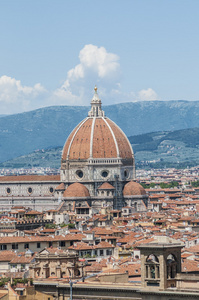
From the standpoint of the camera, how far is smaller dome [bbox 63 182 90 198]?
150 m

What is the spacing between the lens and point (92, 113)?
535 ft

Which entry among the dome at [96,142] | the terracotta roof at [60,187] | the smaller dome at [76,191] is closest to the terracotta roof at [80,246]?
the smaller dome at [76,191]

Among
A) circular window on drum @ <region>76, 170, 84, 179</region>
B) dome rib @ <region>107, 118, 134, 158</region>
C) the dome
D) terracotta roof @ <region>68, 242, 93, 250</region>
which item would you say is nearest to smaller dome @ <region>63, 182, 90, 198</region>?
circular window on drum @ <region>76, 170, 84, 179</region>

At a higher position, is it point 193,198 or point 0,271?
point 193,198

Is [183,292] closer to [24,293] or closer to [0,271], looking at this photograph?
[24,293]

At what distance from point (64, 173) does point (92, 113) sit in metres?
9.98

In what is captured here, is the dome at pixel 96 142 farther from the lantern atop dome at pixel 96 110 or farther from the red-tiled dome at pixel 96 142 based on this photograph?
the lantern atop dome at pixel 96 110

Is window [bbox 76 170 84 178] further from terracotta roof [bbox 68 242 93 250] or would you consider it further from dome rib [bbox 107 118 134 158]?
terracotta roof [bbox 68 242 93 250]

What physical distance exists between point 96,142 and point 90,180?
5.25m

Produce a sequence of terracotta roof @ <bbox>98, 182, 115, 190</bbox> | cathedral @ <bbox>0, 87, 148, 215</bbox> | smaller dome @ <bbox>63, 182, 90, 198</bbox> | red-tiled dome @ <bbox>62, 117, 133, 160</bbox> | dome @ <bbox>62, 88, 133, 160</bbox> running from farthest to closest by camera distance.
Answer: dome @ <bbox>62, 88, 133, 160</bbox>, red-tiled dome @ <bbox>62, 117, 133, 160</bbox>, terracotta roof @ <bbox>98, 182, 115, 190</bbox>, cathedral @ <bbox>0, 87, 148, 215</bbox>, smaller dome @ <bbox>63, 182, 90, 198</bbox>

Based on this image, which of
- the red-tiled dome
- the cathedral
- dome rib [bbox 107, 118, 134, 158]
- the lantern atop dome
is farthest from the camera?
the lantern atop dome

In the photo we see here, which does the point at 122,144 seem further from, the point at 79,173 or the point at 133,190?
the point at 133,190

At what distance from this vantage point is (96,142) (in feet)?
513

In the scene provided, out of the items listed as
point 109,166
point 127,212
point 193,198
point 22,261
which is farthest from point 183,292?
point 193,198
